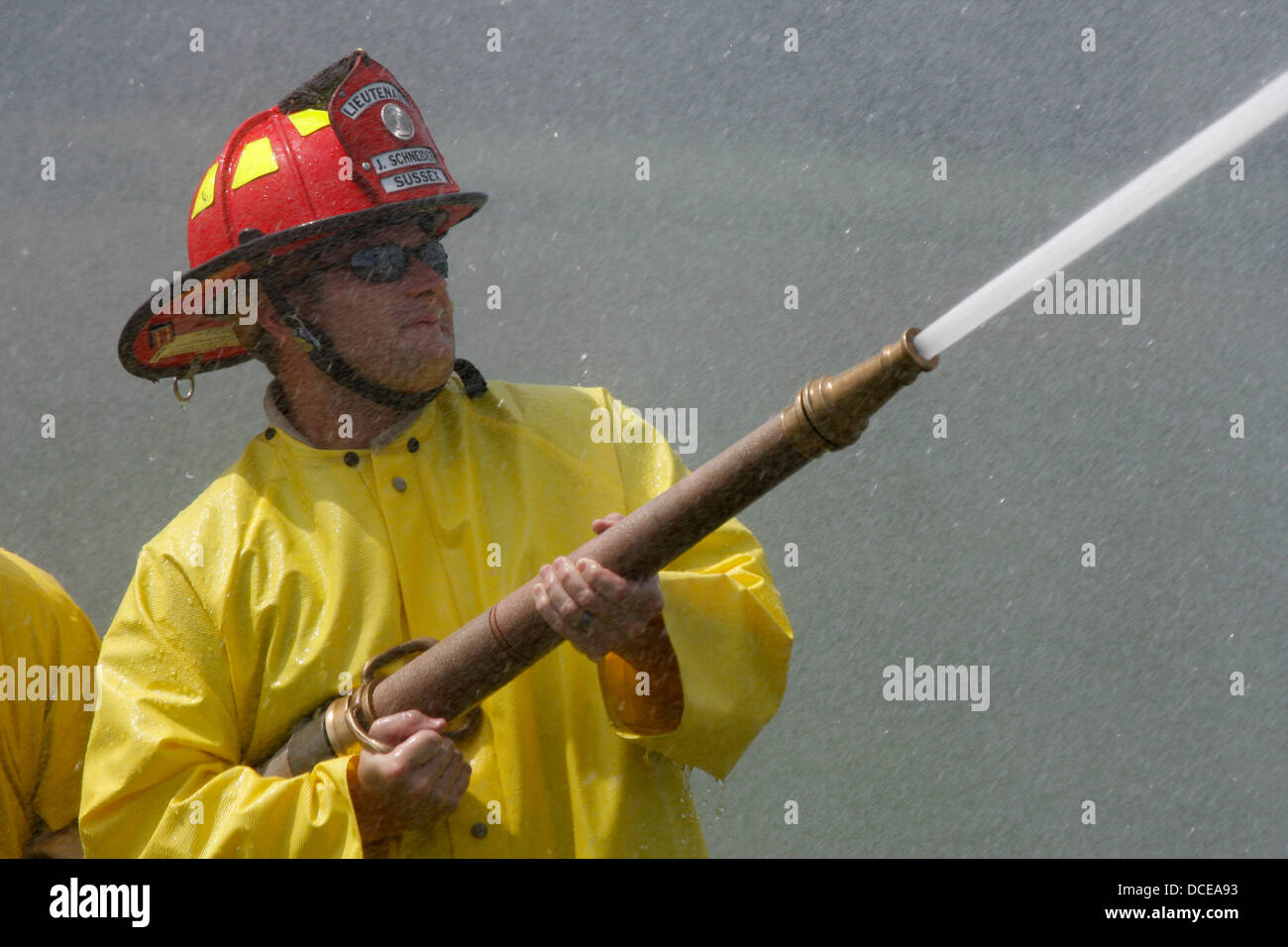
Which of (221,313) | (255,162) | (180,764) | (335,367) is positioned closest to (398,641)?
(180,764)

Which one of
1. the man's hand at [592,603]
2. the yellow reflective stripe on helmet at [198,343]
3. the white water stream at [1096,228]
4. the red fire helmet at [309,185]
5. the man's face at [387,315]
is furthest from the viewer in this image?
the yellow reflective stripe on helmet at [198,343]

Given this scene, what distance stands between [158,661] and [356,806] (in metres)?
0.53

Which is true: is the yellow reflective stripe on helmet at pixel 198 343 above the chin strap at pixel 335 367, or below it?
above

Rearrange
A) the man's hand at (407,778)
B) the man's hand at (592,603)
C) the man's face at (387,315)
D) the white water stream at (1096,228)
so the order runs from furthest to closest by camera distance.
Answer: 1. the man's face at (387,315)
2. the man's hand at (407,778)
3. the man's hand at (592,603)
4. the white water stream at (1096,228)

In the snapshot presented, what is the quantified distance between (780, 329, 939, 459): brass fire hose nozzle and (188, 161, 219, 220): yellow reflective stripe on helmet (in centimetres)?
165

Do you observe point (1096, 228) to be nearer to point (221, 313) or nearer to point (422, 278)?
point (422, 278)

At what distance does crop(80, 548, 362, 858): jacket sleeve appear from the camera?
2.95 meters

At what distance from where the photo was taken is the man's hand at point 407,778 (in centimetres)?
294

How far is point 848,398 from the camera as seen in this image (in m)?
2.52

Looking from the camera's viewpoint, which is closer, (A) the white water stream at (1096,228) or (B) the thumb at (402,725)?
(A) the white water stream at (1096,228)

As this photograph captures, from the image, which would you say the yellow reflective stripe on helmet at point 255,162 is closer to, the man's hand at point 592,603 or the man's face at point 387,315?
the man's face at point 387,315

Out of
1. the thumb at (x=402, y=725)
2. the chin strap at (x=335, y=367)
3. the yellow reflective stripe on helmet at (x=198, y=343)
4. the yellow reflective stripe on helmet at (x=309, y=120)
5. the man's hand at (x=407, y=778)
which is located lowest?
the man's hand at (x=407, y=778)

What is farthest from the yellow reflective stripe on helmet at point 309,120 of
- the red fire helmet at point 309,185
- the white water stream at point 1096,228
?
the white water stream at point 1096,228
